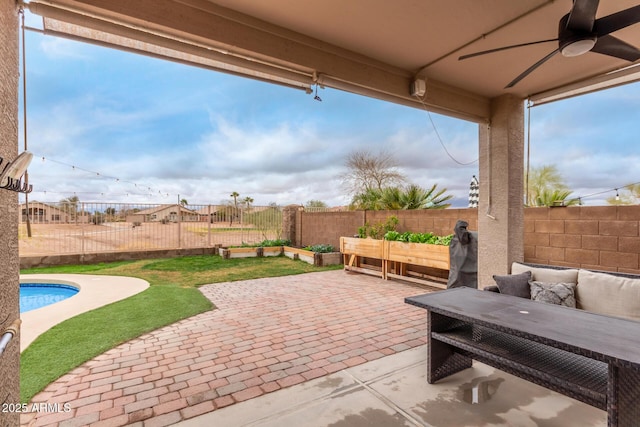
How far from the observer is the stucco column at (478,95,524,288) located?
3.90 meters

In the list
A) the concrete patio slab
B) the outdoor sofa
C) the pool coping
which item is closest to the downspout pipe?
the concrete patio slab

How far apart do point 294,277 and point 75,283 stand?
453 centimetres

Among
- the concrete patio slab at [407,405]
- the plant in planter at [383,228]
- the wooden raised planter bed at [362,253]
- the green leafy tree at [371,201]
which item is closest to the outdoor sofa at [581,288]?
the concrete patio slab at [407,405]

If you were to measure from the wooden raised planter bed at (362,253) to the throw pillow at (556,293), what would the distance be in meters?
3.60

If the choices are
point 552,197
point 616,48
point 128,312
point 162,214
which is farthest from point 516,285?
point 162,214

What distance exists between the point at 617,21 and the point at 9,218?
12.5ft

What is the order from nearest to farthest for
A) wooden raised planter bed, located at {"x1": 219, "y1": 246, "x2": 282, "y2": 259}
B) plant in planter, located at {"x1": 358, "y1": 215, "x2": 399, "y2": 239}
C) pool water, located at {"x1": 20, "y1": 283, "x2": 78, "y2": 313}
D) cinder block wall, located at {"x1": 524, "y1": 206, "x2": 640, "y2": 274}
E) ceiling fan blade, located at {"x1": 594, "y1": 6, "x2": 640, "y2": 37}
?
1. ceiling fan blade, located at {"x1": 594, "y1": 6, "x2": 640, "y2": 37}
2. cinder block wall, located at {"x1": 524, "y1": 206, "x2": 640, "y2": 274}
3. pool water, located at {"x1": 20, "y1": 283, "x2": 78, "y2": 313}
4. plant in planter, located at {"x1": 358, "y1": 215, "x2": 399, "y2": 239}
5. wooden raised planter bed, located at {"x1": 219, "y1": 246, "x2": 282, "y2": 259}

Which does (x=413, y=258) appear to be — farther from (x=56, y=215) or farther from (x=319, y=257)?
(x=56, y=215)

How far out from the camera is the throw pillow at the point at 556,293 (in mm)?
2836

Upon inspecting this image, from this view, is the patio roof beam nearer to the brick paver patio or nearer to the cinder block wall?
the cinder block wall

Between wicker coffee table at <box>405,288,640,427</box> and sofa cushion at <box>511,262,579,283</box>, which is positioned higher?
sofa cushion at <box>511,262,579,283</box>

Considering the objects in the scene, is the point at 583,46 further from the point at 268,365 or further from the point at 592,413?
the point at 268,365

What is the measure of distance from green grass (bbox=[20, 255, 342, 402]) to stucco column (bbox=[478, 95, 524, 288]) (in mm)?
4149

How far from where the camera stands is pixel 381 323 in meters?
3.86
